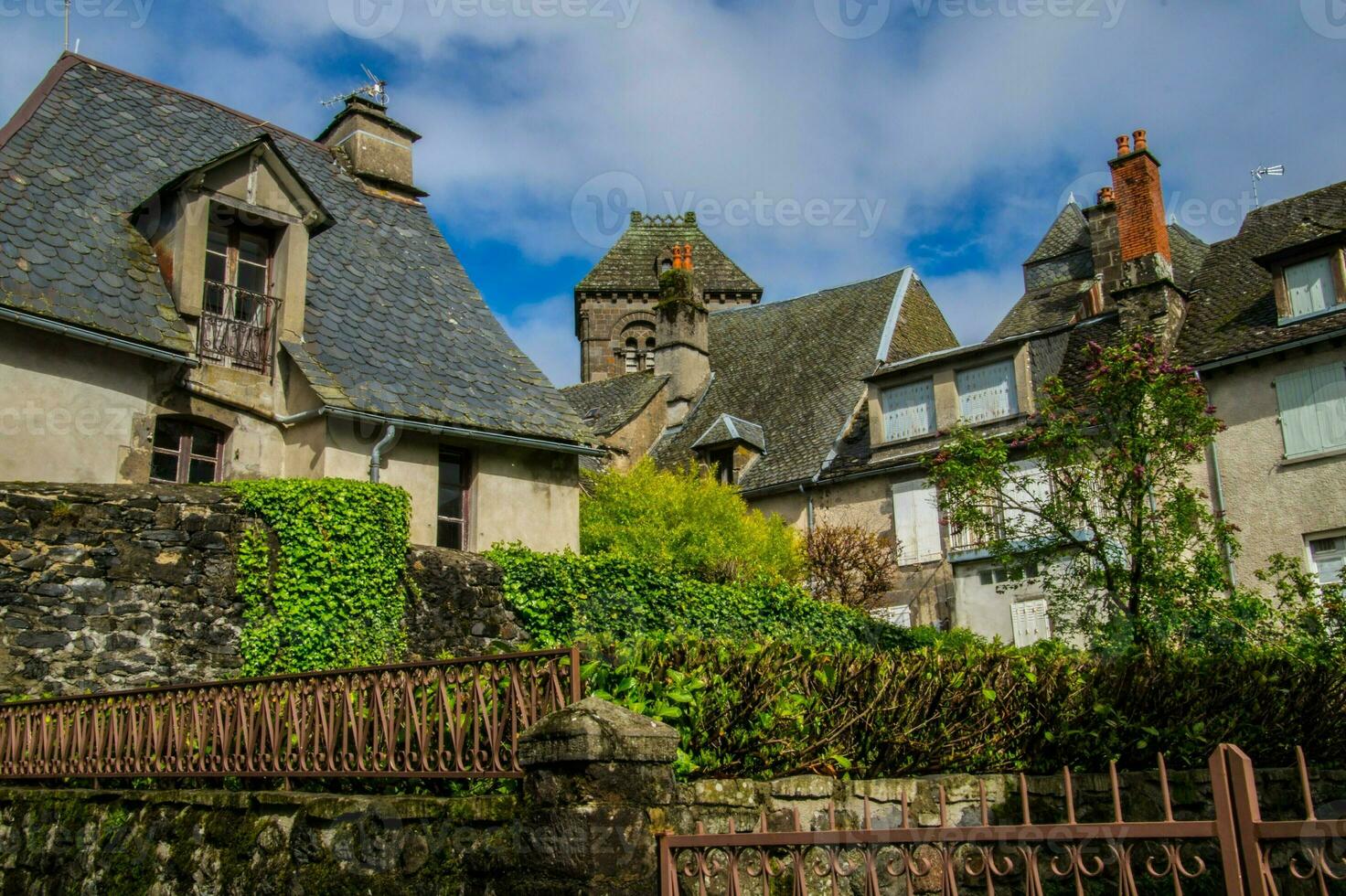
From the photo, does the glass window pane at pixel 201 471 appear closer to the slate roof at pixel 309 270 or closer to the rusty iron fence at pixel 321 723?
the slate roof at pixel 309 270

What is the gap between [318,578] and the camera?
1169 cm

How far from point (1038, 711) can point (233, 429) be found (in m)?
9.94

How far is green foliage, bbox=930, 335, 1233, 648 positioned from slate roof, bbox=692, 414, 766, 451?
11504 millimetres

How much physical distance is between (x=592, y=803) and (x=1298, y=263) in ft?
59.2

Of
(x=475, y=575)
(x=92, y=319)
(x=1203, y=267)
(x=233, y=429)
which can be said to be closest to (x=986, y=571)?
(x=1203, y=267)

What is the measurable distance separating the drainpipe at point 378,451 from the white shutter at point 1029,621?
39.0 feet

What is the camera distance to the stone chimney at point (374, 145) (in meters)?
19.1

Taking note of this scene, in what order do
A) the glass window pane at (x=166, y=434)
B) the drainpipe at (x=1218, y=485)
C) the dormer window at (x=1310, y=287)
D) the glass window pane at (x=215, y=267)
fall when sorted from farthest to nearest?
the drainpipe at (x=1218, y=485) < the dormer window at (x=1310, y=287) < the glass window pane at (x=215, y=267) < the glass window pane at (x=166, y=434)

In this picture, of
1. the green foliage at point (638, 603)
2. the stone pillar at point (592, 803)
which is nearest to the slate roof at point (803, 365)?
the green foliage at point (638, 603)

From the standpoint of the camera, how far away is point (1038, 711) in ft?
30.5

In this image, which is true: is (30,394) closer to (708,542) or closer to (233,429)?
(233,429)

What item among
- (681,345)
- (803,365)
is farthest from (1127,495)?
A: (681,345)

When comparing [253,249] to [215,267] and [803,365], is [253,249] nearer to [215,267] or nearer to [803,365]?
[215,267]

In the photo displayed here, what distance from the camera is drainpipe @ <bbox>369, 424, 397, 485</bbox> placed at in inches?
558
